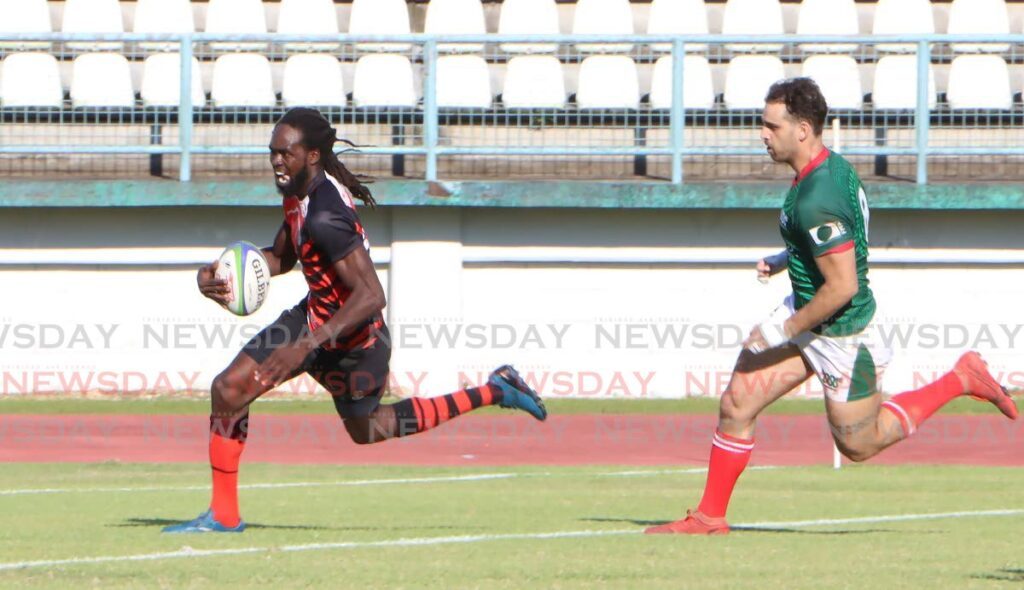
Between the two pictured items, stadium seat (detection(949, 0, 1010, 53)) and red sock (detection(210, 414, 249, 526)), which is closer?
red sock (detection(210, 414, 249, 526))

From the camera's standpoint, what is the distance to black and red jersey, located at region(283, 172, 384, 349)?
7773mm

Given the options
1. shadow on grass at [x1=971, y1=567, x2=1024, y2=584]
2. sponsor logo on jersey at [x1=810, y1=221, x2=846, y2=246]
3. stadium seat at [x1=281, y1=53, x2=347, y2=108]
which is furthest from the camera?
stadium seat at [x1=281, y1=53, x2=347, y2=108]

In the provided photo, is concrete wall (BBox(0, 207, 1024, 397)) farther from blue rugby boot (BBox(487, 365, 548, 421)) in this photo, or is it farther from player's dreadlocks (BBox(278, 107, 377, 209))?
player's dreadlocks (BBox(278, 107, 377, 209))

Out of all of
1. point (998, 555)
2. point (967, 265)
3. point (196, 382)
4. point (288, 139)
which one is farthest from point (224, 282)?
point (967, 265)

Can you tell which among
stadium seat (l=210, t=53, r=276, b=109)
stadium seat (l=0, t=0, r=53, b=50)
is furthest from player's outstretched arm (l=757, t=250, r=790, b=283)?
stadium seat (l=0, t=0, r=53, b=50)

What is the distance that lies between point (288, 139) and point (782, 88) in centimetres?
227

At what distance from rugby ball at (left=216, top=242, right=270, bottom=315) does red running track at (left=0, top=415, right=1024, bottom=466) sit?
4780 millimetres

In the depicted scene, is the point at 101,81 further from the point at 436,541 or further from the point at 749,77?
the point at 436,541

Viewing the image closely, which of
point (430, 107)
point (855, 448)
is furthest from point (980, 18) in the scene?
point (855, 448)

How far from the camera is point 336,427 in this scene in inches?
625

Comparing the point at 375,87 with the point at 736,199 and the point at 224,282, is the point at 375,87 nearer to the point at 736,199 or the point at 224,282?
the point at 736,199

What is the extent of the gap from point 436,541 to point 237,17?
12945 millimetres

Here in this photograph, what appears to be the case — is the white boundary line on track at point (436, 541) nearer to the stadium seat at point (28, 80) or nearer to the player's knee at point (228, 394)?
the player's knee at point (228, 394)

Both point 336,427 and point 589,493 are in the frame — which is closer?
point 589,493
